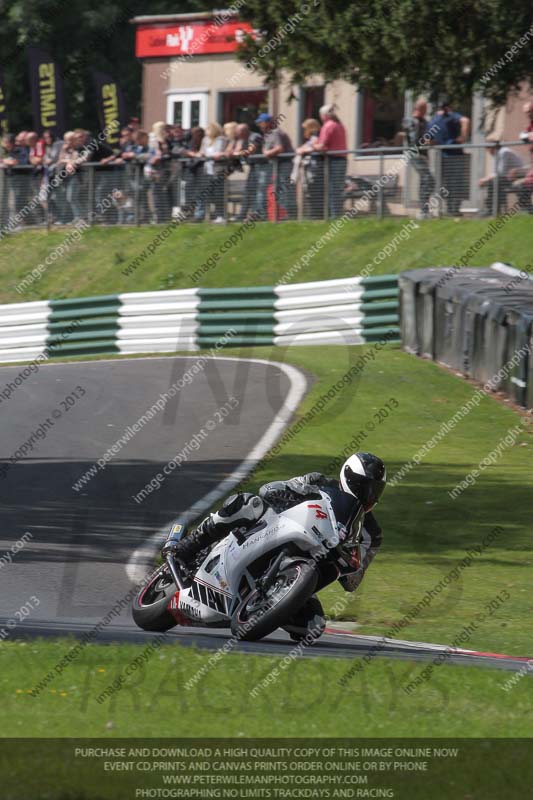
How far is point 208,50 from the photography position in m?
37.1

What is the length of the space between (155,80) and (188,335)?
1782 cm

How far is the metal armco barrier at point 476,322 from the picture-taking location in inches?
670

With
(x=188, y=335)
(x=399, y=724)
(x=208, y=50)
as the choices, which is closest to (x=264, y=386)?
(x=188, y=335)

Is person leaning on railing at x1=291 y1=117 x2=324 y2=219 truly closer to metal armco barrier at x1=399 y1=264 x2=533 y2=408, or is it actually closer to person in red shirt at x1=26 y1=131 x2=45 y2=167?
metal armco barrier at x1=399 y1=264 x2=533 y2=408

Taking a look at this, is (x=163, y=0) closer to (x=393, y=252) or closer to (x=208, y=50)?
(x=208, y=50)

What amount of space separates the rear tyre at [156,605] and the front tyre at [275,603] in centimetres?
54

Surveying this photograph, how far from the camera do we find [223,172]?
85.2 ft

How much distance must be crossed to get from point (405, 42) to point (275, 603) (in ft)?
44.3

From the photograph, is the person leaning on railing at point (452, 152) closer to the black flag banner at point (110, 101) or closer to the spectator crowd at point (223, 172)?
the spectator crowd at point (223, 172)

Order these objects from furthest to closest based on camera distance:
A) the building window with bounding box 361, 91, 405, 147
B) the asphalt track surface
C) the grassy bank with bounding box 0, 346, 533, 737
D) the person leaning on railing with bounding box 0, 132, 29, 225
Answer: the building window with bounding box 361, 91, 405, 147 < the person leaning on railing with bounding box 0, 132, 29, 225 < the asphalt track surface < the grassy bank with bounding box 0, 346, 533, 737

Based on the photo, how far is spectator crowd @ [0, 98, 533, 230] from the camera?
23750 millimetres

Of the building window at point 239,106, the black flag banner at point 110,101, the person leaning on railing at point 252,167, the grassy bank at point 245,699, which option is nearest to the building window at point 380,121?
the building window at point 239,106

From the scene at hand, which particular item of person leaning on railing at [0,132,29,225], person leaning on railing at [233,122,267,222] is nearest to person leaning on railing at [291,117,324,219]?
person leaning on railing at [233,122,267,222]

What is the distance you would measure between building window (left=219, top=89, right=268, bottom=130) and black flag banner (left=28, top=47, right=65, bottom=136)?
4978 mm
